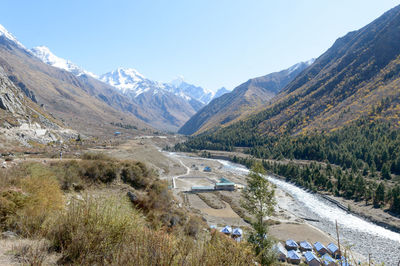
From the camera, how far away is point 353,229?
34781 millimetres

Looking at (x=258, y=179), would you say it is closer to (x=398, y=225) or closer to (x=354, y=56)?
(x=398, y=225)

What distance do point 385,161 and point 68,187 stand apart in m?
78.2

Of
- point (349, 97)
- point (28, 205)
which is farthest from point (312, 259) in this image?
point (349, 97)

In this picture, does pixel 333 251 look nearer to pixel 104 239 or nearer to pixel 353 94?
pixel 104 239

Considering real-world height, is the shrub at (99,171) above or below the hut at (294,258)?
above

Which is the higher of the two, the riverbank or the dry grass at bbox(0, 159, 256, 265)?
the dry grass at bbox(0, 159, 256, 265)

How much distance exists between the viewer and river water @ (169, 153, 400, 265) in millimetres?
28188

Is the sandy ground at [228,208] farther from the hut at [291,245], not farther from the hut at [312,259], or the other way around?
the hut at [312,259]

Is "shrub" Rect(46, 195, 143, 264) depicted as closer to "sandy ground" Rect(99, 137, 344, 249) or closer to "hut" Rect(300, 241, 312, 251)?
"sandy ground" Rect(99, 137, 344, 249)

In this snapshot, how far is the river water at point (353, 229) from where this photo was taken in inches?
1110

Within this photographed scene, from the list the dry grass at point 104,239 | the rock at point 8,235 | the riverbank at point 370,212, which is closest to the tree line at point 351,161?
the riverbank at point 370,212

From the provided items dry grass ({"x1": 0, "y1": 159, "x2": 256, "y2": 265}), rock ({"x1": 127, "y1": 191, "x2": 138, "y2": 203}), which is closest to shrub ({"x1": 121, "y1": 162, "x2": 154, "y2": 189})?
rock ({"x1": 127, "y1": 191, "x2": 138, "y2": 203})

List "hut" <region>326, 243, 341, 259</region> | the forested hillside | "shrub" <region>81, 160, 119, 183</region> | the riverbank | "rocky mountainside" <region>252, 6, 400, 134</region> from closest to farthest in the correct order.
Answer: "shrub" <region>81, 160, 119, 183</region>, "hut" <region>326, 243, 341, 259</region>, the riverbank, the forested hillside, "rocky mountainside" <region>252, 6, 400, 134</region>

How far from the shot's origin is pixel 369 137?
8056cm
